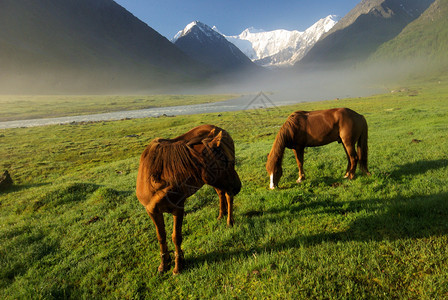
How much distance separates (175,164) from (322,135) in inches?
236

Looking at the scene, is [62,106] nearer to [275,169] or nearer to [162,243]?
[275,169]

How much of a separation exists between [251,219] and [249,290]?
2.14 m

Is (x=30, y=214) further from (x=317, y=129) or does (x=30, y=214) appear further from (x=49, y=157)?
(x=49, y=157)

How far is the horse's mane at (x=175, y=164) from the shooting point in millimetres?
3627

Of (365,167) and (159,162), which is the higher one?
(159,162)

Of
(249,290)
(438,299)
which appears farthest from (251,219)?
(438,299)

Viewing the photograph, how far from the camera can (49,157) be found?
22266 mm

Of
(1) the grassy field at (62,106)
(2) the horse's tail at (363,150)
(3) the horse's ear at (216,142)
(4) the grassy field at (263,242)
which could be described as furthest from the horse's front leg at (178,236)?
(1) the grassy field at (62,106)

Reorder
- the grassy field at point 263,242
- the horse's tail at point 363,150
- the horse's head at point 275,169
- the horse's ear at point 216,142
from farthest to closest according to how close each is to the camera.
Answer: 1. the horse's tail at point 363,150
2. the horse's head at point 275,169
3. the horse's ear at point 216,142
4. the grassy field at point 263,242

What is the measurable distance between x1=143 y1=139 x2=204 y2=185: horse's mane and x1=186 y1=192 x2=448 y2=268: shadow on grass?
6.14 ft

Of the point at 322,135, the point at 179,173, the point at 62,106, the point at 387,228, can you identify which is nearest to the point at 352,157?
the point at 322,135

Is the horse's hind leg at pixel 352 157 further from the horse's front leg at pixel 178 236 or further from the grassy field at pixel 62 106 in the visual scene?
the grassy field at pixel 62 106

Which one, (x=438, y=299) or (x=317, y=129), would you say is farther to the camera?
(x=317, y=129)

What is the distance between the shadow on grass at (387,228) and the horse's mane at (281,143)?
9.97ft
